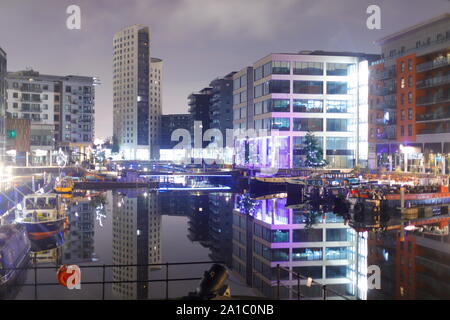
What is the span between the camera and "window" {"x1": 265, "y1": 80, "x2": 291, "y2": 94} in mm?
Answer: 89463

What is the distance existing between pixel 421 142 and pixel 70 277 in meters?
64.1

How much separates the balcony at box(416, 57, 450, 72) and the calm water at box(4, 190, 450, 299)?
107 feet

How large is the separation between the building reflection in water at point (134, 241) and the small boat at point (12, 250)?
469 cm

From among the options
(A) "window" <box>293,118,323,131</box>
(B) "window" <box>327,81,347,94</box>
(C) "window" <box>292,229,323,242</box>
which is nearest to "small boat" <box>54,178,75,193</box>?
(C) "window" <box>292,229,323,242</box>

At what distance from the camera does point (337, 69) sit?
9044 centimetres

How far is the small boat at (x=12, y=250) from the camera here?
20734 millimetres

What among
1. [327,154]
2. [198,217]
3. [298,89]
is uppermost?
[298,89]

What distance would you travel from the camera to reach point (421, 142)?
235 feet

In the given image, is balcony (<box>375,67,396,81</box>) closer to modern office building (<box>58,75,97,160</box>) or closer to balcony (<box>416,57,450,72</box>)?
balcony (<box>416,57,450,72</box>)

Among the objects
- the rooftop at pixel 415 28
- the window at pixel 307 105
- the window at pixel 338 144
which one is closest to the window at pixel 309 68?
the window at pixel 307 105

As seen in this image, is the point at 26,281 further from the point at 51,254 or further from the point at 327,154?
the point at 327,154

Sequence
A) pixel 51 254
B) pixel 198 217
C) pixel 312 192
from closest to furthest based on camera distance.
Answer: pixel 51 254 → pixel 198 217 → pixel 312 192
